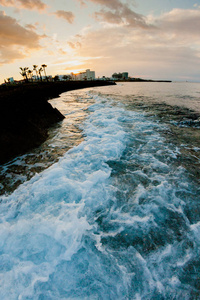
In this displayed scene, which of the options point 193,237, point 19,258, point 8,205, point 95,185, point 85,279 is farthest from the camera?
point 95,185

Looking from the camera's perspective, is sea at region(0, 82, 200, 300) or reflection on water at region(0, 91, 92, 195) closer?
sea at region(0, 82, 200, 300)

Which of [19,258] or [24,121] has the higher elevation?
[24,121]

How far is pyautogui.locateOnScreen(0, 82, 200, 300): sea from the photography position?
2441 millimetres

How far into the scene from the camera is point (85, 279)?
2.51 m

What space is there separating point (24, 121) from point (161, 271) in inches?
344

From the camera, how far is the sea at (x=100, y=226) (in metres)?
2.44

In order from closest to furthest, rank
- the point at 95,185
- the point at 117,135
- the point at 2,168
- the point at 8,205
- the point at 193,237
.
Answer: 1. the point at 193,237
2. the point at 8,205
3. the point at 95,185
4. the point at 2,168
5. the point at 117,135

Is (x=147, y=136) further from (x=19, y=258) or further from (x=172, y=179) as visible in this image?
(x=19, y=258)

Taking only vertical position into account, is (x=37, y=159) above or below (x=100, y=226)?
above

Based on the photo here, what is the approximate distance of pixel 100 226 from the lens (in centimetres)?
340

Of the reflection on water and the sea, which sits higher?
the reflection on water

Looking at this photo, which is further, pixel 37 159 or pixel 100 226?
pixel 37 159

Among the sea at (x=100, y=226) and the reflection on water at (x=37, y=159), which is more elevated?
the reflection on water at (x=37, y=159)

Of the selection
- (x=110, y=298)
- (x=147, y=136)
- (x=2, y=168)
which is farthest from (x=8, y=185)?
(x=147, y=136)
